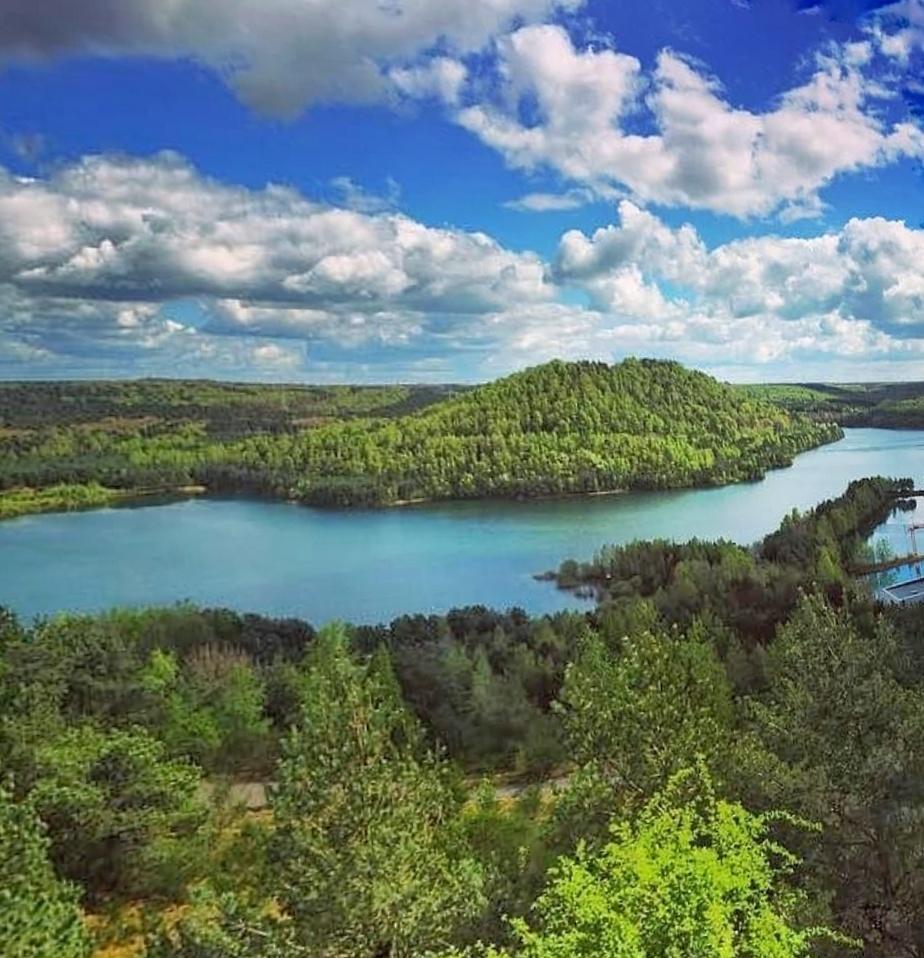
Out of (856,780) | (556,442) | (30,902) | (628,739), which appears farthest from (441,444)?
(30,902)

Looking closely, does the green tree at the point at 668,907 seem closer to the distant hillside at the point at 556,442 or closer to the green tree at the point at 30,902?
the green tree at the point at 30,902

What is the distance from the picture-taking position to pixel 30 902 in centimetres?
594

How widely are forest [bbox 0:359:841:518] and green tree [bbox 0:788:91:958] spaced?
208 feet

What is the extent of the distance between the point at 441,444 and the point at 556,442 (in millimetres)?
10362

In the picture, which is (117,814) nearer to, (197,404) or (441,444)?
(441,444)

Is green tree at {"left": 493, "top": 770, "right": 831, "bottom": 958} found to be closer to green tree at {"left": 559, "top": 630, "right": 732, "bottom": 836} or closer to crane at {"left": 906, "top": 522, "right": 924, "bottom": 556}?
green tree at {"left": 559, "top": 630, "right": 732, "bottom": 836}

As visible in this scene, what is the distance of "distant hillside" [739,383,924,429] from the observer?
113 metres

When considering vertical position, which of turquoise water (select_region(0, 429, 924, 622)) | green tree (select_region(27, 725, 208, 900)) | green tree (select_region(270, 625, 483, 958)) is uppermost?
green tree (select_region(270, 625, 483, 958))

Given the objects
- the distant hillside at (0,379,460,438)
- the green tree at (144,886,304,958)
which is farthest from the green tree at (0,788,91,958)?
the distant hillside at (0,379,460,438)

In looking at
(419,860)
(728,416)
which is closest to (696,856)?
(419,860)

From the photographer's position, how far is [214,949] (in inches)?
226

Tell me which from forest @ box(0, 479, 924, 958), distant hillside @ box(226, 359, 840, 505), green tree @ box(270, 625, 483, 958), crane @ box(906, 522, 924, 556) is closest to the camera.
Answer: forest @ box(0, 479, 924, 958)

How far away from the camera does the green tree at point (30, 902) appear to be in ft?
18.9

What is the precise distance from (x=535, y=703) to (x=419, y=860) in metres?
14.3
